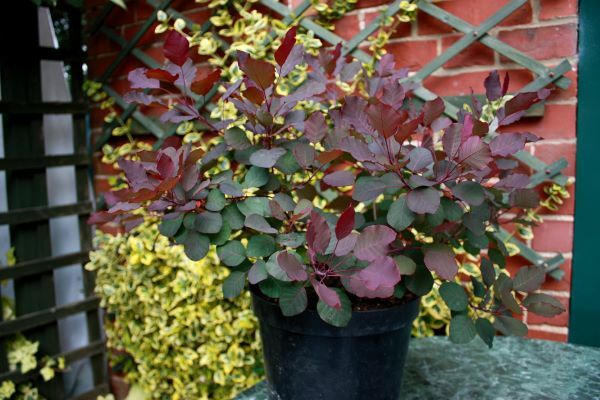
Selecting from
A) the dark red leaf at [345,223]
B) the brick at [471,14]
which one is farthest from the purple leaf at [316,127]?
the brick at [471,14]

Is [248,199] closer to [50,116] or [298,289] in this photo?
[298,289]

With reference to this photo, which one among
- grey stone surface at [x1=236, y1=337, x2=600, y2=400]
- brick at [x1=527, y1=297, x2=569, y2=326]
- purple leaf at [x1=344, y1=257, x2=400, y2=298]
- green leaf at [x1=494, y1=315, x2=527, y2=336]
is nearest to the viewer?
purple leaf at [x1=344, y1=257, x2=400, y2=298]

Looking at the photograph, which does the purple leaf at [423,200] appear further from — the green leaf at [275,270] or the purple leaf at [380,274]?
the green leaf at [275,270]

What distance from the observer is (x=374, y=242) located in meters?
0.71

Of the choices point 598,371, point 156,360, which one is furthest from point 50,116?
point 598,371

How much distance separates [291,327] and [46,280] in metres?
1.44

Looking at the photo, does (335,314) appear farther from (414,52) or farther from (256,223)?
(414,52)

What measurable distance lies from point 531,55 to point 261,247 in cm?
96

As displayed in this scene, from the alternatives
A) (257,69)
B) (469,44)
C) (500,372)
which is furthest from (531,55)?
(257,69)

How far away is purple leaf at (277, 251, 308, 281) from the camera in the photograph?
2.40 feet

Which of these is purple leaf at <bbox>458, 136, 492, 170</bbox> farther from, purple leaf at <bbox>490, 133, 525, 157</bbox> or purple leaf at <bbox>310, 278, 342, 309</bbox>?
purple leaf at <bbox>310, 278, 342, 309</bbox>

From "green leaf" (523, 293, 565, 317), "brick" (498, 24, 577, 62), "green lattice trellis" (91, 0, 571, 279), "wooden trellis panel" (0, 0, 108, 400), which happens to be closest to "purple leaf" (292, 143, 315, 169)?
"green leaf" (523, 293, 565, 317)

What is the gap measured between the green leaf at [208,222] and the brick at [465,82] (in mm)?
921

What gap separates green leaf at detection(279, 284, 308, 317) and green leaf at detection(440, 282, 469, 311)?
0.79 feet
